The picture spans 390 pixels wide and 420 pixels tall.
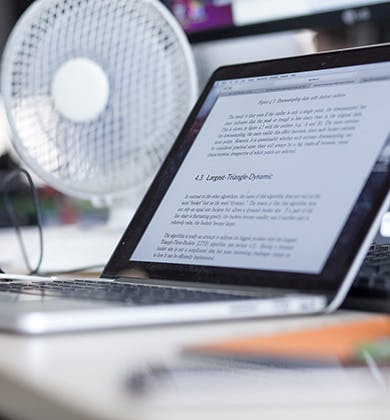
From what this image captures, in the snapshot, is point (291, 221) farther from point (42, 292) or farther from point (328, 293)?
point (42, 292)

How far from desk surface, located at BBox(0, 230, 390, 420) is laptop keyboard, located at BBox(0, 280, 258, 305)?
0.23 feet

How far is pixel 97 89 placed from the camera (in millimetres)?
1157

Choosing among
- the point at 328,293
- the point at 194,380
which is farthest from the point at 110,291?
the point at 194,380

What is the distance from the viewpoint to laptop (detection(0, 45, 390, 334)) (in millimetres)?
621

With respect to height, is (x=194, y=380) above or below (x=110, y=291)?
above

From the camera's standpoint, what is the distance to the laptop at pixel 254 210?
62 centimetres

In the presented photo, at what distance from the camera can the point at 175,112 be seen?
1.19m

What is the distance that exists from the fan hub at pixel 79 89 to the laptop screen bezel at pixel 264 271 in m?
0.31

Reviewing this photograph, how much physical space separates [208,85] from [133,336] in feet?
1.24

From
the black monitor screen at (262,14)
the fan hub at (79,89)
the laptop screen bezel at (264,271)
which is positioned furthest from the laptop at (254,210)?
the black monitor screen at (262,14)

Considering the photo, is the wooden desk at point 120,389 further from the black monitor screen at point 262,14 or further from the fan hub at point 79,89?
the black monitor screen at point 262,14

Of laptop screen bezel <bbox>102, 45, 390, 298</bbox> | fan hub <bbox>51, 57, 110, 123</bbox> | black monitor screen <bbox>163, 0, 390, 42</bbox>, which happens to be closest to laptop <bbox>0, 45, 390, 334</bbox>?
laptop screen bezel <bbox>102, 45, 390, 298</bbox>

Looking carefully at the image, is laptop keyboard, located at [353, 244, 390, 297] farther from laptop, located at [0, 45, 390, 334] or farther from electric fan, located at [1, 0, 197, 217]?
electric fan, located at [1, 0, 197, 217]

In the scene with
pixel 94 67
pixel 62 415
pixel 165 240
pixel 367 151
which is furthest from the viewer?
pixel 94 67
